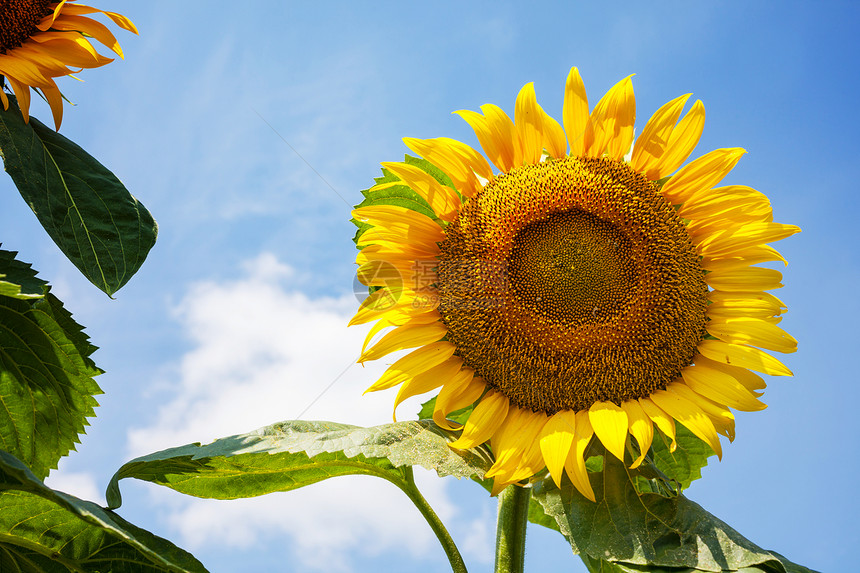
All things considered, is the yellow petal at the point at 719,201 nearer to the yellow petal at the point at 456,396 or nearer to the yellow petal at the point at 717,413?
the yellow petal at the point at 717,413

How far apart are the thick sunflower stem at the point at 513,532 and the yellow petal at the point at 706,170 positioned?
1219mm

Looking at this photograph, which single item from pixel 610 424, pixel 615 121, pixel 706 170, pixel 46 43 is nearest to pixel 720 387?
pixel 610 424

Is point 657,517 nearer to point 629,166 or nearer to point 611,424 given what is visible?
point 611,424

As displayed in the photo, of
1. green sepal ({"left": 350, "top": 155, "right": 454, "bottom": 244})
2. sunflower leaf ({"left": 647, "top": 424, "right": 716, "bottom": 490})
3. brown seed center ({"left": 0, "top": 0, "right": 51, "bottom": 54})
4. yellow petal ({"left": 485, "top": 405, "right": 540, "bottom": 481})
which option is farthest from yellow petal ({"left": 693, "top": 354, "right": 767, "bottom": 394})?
brown seed center ({"left": 0, "top": 0, "right": 51, "bottom": 54})

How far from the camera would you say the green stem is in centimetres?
282

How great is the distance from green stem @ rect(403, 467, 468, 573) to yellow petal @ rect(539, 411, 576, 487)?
0.56m

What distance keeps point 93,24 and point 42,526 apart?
180cm

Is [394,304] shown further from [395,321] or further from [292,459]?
[292,459]

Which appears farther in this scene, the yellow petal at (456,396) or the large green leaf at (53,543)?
the yellow petal at (456,396)

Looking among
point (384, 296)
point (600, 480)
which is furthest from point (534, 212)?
point (600, 480)

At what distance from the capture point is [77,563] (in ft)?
8.26

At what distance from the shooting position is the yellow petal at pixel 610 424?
2466 mm

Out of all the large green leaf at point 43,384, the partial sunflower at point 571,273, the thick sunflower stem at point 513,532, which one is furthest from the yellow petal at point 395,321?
the large green leaf at point 43,384

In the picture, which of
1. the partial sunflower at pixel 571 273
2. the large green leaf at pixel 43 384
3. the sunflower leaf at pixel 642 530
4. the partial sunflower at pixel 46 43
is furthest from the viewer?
the large green leaf at pixel 43 384
